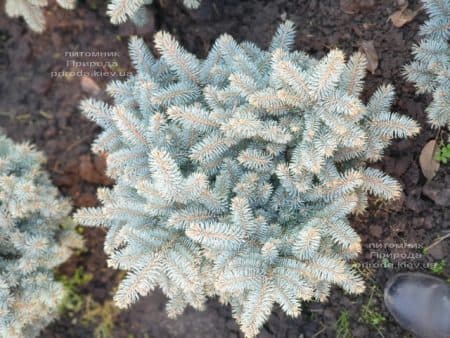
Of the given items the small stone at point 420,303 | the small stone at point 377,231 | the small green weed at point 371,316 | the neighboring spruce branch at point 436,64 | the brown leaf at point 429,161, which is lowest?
the small green weed at point 371,316

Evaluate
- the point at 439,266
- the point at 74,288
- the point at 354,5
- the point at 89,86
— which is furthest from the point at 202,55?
the point at 439,266

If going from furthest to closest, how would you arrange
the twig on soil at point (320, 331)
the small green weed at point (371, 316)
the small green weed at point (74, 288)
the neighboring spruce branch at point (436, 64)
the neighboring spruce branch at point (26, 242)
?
1. the small green weed at point (74, 288)
2. the twig on soil at point (320, 331)
3. the small green weed at point (371, 316)
4. the neighboring spruce branch at point (26, 242)
5. the neighboring spruce branch at point (436, 64)

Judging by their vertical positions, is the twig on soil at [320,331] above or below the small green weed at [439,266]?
below

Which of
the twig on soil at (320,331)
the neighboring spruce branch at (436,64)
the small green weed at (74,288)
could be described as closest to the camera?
the neighboring spruce branch at (436,64)

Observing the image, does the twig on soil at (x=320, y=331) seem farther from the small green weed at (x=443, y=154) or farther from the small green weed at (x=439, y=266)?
the small green weed at (x=443, y=154)

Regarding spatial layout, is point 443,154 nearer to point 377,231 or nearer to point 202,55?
point 377,231

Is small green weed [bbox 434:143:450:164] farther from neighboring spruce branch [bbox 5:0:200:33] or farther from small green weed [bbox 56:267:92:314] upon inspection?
small green weed [bbox 56:267:92:314]

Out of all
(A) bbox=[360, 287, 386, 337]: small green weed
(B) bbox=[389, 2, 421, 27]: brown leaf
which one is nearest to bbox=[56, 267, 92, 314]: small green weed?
(A) bbox=[360, 287, 386, 337]: small green weed

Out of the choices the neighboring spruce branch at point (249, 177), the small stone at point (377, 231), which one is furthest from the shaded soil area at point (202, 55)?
the neighboring spruce branch at point (249, 177)
